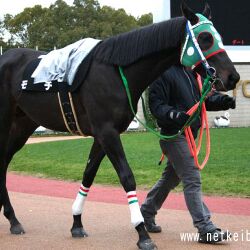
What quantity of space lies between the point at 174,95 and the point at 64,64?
1.12 meters

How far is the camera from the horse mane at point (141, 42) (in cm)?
438

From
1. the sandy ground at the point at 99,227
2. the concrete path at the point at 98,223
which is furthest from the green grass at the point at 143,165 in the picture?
the sandy ground at the point at 99,227

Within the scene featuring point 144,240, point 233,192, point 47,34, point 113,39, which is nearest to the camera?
point 144,240

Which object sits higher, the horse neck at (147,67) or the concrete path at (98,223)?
the horse neck at (147,67)

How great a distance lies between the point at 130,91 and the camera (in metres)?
4.49

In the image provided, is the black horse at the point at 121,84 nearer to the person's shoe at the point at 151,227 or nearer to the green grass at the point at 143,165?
the person's shoe at the point at 151,227

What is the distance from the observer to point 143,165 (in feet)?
33.9

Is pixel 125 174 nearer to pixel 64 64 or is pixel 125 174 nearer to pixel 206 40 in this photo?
pixel 64 64

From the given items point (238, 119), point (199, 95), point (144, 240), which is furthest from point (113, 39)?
point (238, 119)

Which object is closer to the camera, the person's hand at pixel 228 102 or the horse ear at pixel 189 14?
the horse ear at pixel 189 14

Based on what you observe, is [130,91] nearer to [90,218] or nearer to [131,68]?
[131,68]

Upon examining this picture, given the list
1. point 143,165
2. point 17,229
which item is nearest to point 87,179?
point 17,229

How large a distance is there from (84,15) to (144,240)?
52.0 m

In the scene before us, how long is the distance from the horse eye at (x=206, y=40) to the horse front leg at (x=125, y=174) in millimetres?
1082
